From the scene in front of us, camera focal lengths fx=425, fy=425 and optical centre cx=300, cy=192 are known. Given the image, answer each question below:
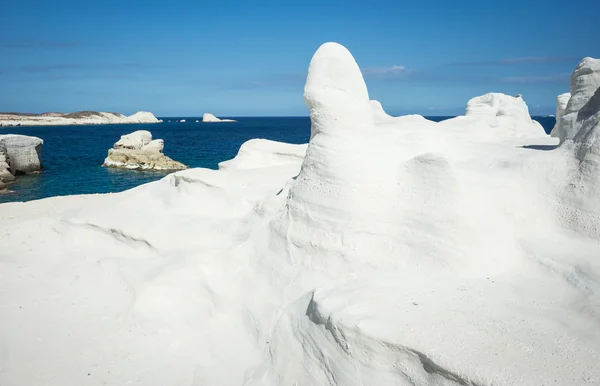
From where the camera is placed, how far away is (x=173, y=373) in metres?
6.44

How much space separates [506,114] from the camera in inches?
699

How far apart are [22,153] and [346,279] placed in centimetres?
3186

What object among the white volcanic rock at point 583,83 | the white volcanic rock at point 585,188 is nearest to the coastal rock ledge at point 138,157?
the white volcanic rock at point 583,83

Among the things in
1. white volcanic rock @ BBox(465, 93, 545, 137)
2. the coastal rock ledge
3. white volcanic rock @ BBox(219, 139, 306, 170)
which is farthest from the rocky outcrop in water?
white volcanic rock @ BBox(465, 93, 545, 137)

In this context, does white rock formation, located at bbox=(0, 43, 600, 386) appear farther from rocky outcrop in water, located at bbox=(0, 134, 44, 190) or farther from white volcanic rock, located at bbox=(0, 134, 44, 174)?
white volcanic rock, located at bbox=(0, 134, 44, 174)

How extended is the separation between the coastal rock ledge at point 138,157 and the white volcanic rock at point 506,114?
24.5 metres

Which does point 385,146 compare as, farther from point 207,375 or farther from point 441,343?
point 207,375

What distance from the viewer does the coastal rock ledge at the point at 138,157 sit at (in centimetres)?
3588

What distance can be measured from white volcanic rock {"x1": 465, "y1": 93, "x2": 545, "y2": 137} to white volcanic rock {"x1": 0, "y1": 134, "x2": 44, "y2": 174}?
2999cm

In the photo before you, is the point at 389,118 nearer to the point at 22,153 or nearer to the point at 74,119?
the point at 22,153

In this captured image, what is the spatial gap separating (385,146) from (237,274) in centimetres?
371

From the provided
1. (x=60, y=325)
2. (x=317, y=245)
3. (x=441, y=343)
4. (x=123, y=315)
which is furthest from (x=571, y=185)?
(x=60, y=325)

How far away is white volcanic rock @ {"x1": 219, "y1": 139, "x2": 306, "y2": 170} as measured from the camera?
16359 millimetres

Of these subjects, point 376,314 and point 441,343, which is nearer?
point 441,343
